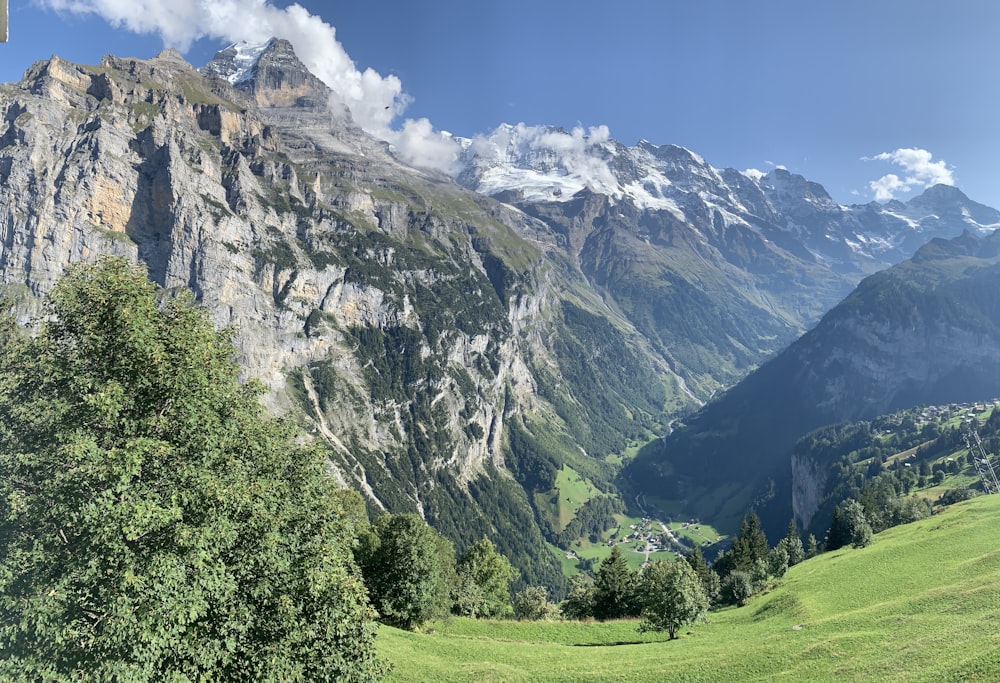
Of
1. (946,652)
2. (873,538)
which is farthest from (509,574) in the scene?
(946,652)

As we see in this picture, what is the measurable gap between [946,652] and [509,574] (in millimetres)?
75571

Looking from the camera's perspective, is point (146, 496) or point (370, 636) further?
point (370, 636)

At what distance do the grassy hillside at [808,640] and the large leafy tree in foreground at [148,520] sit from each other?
1394 cm

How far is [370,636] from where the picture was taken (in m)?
20.1

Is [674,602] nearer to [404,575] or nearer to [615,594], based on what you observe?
[404,575]

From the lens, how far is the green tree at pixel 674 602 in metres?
46.5

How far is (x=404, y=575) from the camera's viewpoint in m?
49.9

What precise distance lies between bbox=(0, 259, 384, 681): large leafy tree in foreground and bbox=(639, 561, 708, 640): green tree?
35.5m

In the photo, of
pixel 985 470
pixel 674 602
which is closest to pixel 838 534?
pixel 674 602

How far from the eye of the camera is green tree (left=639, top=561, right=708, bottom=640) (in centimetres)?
4647

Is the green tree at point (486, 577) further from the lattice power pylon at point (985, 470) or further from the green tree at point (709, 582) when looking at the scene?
the lattice power pylon at point (985, 470)

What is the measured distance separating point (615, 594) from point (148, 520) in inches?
2674

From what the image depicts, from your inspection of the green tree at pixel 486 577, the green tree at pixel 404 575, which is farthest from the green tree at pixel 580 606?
the green tree at pixel 404 575

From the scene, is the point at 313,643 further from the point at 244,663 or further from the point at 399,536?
the point at 399,536
